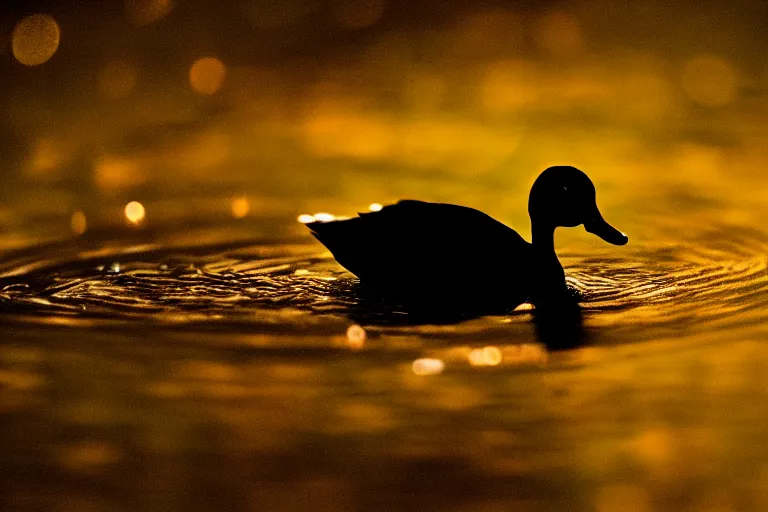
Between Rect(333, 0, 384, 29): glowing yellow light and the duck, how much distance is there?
34.0 feet

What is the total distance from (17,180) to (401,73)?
5.86 m

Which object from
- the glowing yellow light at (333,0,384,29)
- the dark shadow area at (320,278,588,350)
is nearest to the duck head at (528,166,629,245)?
the dark shadow area at (320,278,588,350)

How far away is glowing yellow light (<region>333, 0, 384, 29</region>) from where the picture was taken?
63.4 ft

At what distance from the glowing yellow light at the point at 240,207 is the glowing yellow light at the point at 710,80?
566cm

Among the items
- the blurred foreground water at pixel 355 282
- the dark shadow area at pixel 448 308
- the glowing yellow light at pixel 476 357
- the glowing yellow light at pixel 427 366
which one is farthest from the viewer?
the dark shadow area at pixel 448 308

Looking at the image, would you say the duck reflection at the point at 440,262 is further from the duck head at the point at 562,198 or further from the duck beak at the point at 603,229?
the duck beak at the point at 603,229

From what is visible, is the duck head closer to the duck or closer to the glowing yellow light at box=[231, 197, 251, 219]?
the duck

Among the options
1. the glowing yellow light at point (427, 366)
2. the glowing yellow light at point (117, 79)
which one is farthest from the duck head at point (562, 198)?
the glowing yellow light at point (117, 79)

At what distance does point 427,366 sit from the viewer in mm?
7742

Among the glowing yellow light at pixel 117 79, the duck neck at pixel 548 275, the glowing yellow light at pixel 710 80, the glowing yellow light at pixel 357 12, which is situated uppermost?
the glowing yellow light at pixel 357 12

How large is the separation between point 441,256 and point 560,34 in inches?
418

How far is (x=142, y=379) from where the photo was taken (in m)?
7.61

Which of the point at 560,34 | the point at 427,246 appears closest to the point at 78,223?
the point at 427,246

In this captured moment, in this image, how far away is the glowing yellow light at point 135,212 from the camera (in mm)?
11195
